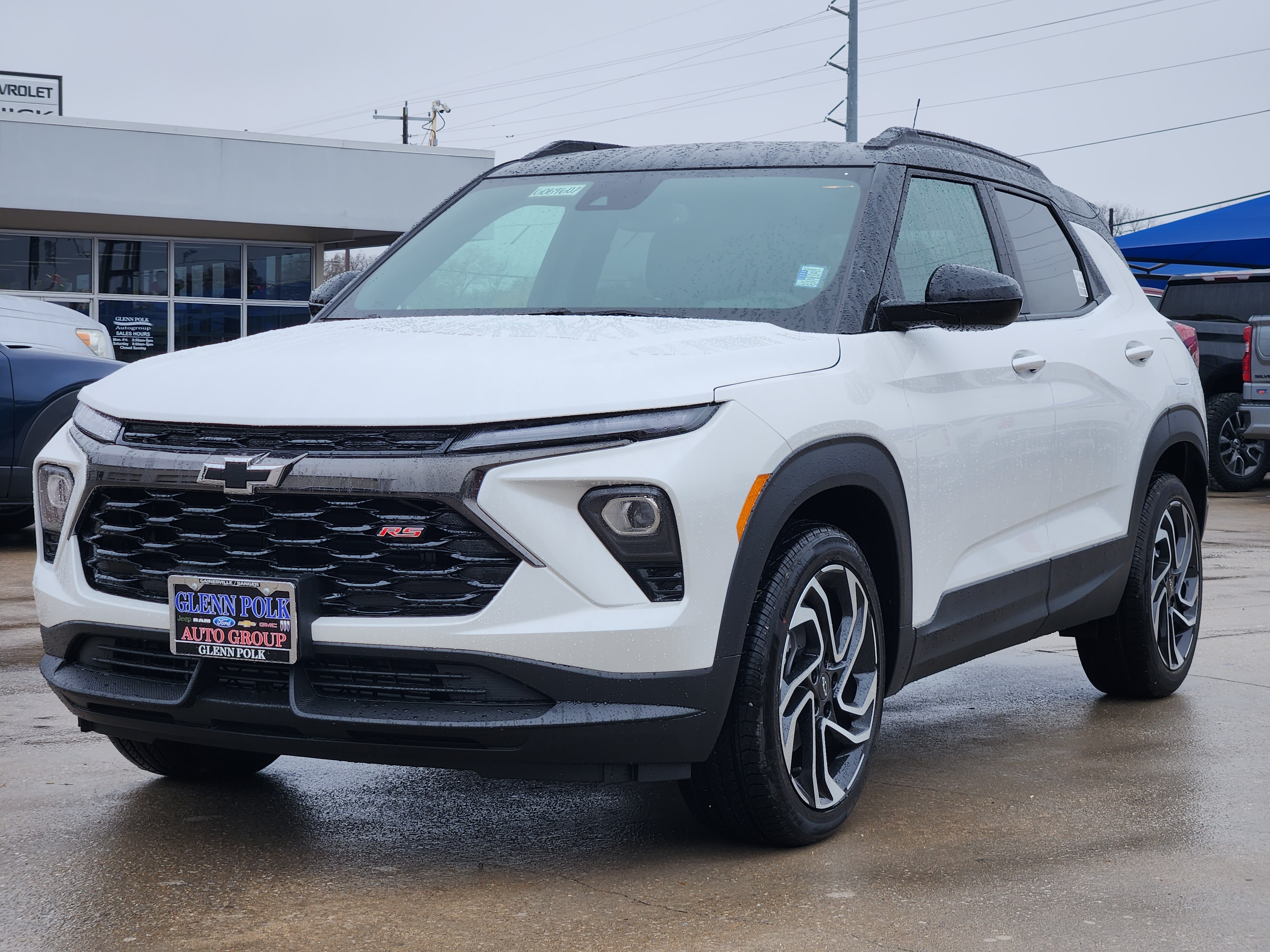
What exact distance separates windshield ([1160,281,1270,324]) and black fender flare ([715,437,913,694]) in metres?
13.1

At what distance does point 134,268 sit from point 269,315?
2228 millimetres

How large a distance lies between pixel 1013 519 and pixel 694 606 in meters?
1.68

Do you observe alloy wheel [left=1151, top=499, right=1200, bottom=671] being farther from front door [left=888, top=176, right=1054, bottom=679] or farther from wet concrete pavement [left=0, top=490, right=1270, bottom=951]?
front door [left=888, top=176, right=1054, bottom=679]

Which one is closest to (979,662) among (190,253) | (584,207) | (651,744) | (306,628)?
(584,207)

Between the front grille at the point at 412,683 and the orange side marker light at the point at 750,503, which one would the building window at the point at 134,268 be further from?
the orange side marker light at the point at 750,503

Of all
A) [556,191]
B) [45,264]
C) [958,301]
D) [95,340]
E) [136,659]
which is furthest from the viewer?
[45,264]

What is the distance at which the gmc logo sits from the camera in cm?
330

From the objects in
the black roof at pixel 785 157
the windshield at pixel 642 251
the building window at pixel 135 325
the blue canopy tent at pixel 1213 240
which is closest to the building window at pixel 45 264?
the building window at pixel 135 325

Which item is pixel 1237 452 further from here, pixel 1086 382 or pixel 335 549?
pixel 335 549

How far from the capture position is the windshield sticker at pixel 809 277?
4.24 m

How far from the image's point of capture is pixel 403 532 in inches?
130

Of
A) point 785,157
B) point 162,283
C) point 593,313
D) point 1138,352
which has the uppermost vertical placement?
point 785,157

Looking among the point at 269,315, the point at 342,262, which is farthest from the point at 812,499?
the point at 342,262

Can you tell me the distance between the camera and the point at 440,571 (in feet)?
10.8
